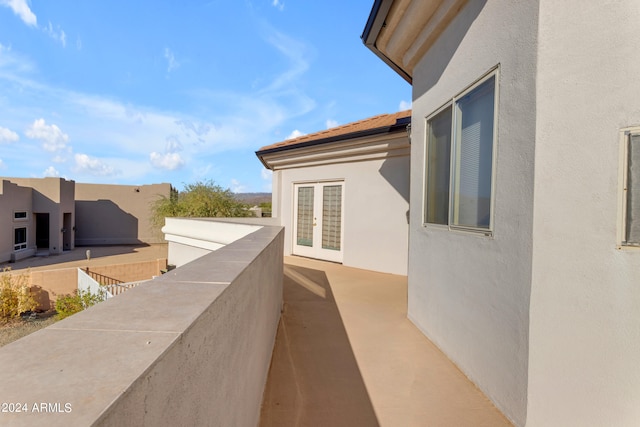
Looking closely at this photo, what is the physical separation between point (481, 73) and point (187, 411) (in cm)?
348

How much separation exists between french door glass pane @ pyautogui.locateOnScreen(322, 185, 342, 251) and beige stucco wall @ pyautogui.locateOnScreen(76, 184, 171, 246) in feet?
103

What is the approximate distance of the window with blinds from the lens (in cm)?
223

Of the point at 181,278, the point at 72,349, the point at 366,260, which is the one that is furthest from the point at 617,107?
the point at 366,260

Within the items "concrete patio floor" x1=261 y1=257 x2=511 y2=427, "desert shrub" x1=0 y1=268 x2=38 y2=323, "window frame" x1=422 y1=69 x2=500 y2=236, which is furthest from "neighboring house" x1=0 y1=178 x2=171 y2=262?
"window frame" x1=422 y1=69 x2=500 y2=236

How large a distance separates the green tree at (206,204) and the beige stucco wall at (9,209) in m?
13.6

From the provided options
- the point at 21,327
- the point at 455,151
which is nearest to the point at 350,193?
the point at 455,151

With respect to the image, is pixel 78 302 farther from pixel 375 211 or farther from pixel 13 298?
pixel 375 211

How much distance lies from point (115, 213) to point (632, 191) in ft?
144

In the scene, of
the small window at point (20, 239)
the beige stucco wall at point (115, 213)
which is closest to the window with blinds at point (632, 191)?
the small window at point (20, 239)

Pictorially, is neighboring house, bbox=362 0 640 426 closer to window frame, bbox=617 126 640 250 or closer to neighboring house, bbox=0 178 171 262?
window frame, bbox=617 126 640 250

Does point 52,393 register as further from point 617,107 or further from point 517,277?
point 617,107

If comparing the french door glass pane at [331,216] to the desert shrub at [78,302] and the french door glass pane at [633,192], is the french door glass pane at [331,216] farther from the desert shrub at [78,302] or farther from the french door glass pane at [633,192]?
the desert shrub at [78,302]

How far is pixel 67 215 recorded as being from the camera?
33.2 metres

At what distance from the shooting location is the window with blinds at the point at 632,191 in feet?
7.32
